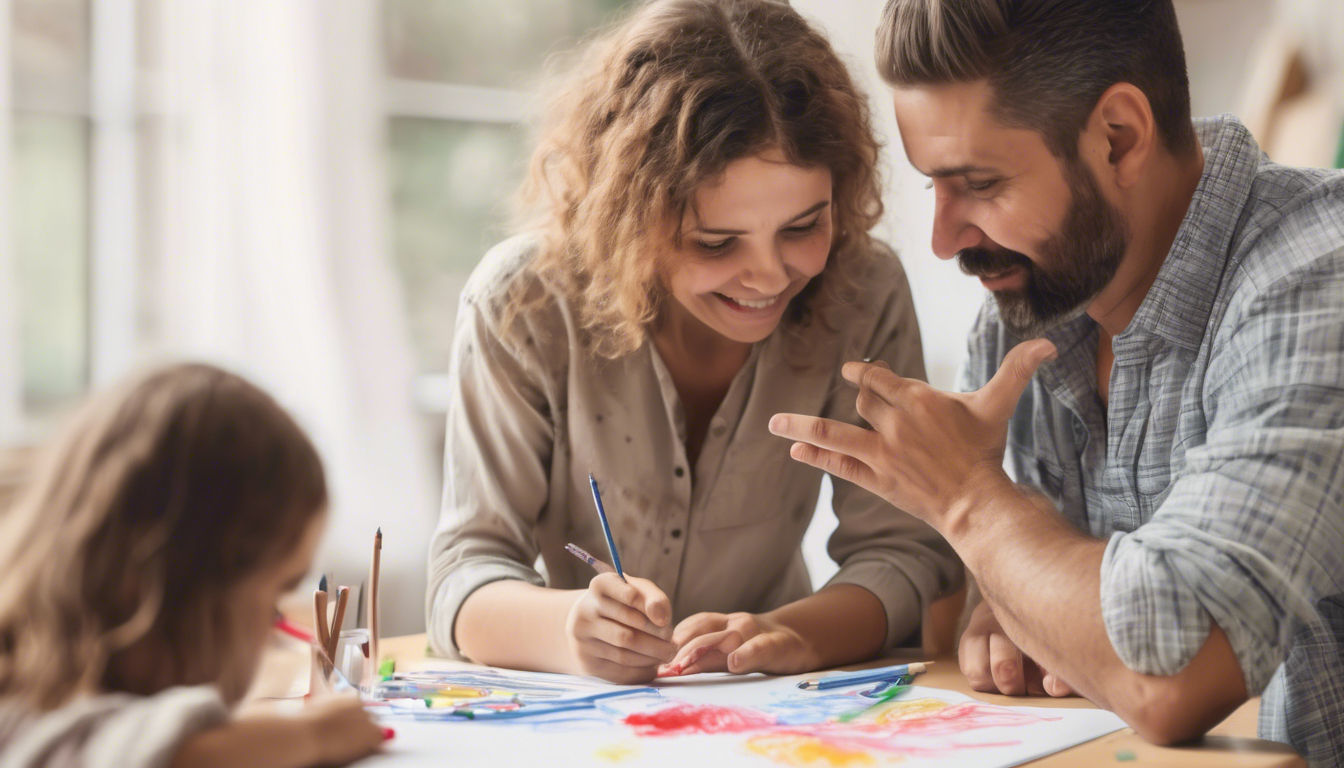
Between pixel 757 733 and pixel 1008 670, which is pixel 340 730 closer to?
pixel 757 733

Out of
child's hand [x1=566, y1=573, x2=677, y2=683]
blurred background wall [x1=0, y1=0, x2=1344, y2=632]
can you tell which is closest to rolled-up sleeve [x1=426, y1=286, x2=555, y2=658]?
child's hand [x1=566, y1=573, x2=677, y2=683]

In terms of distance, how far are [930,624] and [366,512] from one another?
153cm

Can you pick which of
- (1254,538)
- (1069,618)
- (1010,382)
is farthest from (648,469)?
(1254,538)

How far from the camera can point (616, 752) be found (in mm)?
892

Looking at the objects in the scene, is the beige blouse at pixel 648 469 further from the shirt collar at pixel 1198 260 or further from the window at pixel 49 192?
the window at pixel 49 192

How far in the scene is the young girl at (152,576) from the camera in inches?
26.1

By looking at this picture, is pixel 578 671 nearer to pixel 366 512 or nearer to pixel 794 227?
pixel 794 227

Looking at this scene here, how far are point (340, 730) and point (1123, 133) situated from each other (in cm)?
97

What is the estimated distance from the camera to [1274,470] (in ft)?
2.93

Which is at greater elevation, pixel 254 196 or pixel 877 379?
pixel 254 196

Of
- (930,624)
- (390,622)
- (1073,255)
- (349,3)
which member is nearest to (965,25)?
(1073,255)

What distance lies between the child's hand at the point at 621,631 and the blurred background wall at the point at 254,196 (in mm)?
1320

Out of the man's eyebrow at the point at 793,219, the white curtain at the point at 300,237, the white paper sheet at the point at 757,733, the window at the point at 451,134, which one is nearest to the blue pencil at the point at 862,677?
the white paper sheet at the point at 757,733

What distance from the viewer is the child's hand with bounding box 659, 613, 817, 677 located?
116cm
